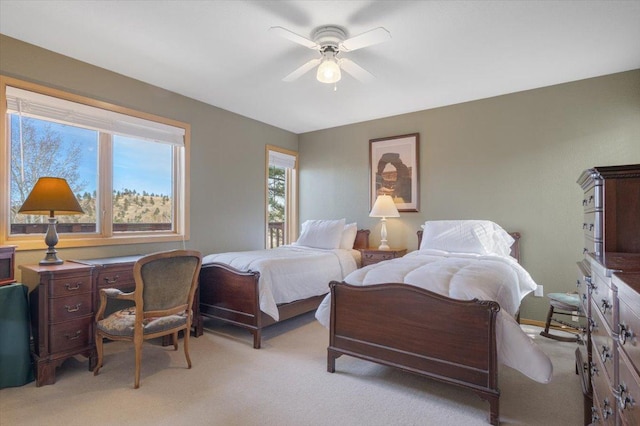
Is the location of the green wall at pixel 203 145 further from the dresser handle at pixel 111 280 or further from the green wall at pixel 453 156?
the dresser handle at pixel 111 280

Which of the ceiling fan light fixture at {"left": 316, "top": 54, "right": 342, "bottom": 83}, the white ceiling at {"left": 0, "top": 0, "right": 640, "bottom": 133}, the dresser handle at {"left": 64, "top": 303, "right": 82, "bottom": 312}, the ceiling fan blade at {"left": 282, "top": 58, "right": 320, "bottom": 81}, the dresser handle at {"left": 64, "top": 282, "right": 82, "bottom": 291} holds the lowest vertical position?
the dresser handle at {"left": 64, "top": 303, "right": 82, "bottom": 312}

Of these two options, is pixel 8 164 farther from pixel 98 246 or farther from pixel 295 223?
pixel 295 223

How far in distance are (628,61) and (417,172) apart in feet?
7.47

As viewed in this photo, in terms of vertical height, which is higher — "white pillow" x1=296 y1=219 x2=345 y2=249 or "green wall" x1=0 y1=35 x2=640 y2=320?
"green wall" x1=0 y1=35 x2=640 y2=320

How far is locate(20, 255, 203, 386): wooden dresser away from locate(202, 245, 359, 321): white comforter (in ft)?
3.73

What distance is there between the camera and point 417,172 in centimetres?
454

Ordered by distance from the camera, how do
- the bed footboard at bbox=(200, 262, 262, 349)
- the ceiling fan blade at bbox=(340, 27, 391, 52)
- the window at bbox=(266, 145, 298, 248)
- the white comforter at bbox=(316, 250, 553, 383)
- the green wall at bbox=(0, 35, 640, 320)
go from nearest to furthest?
the white comforter at bbox=(316, 250, 553, 383) → the ceiling fan blade at bbox=(340, 27, 391, 52) → the bed footboard at bbox=(200, 262, 262, 349) → the green wall at bbox=(0, 35, 640, 320) → the window at bbox=(266, 145, 298, 248)

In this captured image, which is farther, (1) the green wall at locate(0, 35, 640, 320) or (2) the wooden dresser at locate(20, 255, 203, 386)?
(1) the green wall at locate(0, 35, 640, 320)

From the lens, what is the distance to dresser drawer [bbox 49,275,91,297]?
2.42 m

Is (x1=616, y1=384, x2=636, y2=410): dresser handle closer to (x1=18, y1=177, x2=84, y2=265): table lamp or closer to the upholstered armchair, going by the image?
the upholstered armchair

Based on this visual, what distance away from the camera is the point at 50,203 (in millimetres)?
2543

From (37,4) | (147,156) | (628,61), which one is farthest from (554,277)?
(37,4)

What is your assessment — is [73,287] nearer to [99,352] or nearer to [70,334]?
[70,334]

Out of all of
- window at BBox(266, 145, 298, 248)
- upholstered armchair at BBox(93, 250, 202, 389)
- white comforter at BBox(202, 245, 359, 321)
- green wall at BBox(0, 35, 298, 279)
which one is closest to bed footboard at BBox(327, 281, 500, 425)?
white comforter at BBox(202, 245, 359, 321)
